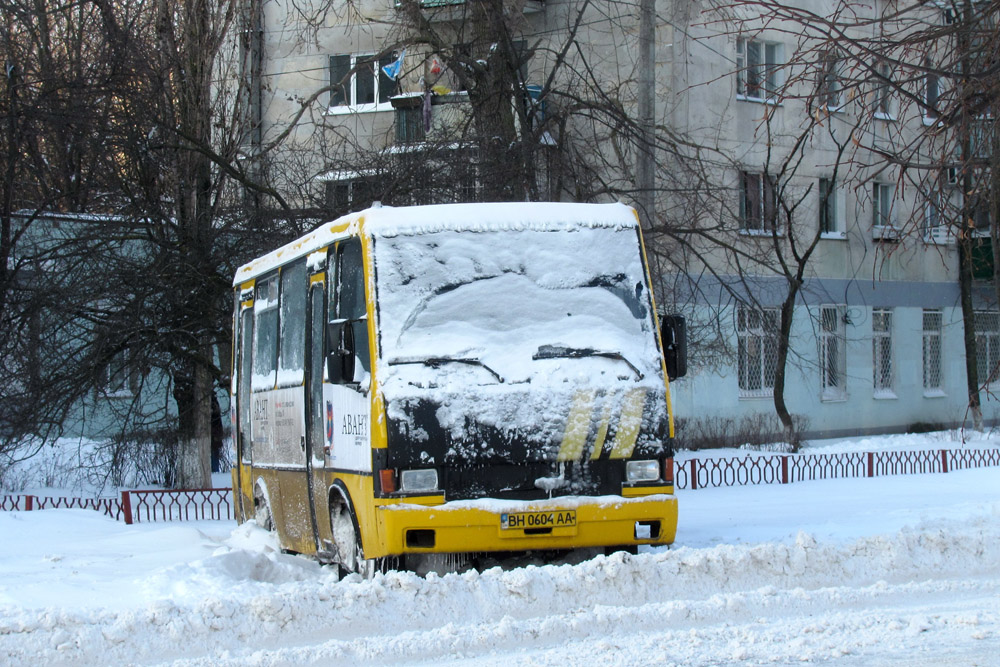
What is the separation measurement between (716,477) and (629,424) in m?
11.6

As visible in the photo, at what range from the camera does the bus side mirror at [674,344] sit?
28.9ft

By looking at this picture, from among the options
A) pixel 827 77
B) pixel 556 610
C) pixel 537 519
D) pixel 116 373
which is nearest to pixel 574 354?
pixel 537 519

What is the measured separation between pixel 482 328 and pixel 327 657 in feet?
9.14

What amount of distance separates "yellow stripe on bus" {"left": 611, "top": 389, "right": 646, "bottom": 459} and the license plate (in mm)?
511

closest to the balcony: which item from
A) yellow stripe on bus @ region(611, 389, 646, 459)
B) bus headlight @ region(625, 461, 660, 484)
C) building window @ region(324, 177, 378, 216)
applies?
building window @ region(324, 177, 378, 216)

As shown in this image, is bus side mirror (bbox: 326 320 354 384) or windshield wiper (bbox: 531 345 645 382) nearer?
bus side mirror (bbox: 326 320 354 384)

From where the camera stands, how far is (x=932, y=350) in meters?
32.6

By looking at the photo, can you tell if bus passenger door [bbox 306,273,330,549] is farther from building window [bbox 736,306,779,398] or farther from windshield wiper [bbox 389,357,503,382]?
building window [bbox 736,306,779,398]

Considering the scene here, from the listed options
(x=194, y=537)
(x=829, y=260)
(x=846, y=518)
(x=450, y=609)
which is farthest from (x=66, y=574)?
(x=829, y=260)

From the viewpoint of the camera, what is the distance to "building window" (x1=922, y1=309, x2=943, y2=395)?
1270 inches

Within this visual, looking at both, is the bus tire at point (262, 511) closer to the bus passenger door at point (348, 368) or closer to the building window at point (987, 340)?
the bus passenger door at point (348, 368)

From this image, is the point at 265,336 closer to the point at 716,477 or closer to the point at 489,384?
the point at 489,384

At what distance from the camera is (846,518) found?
1194cm

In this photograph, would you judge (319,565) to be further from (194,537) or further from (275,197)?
(275,197)
